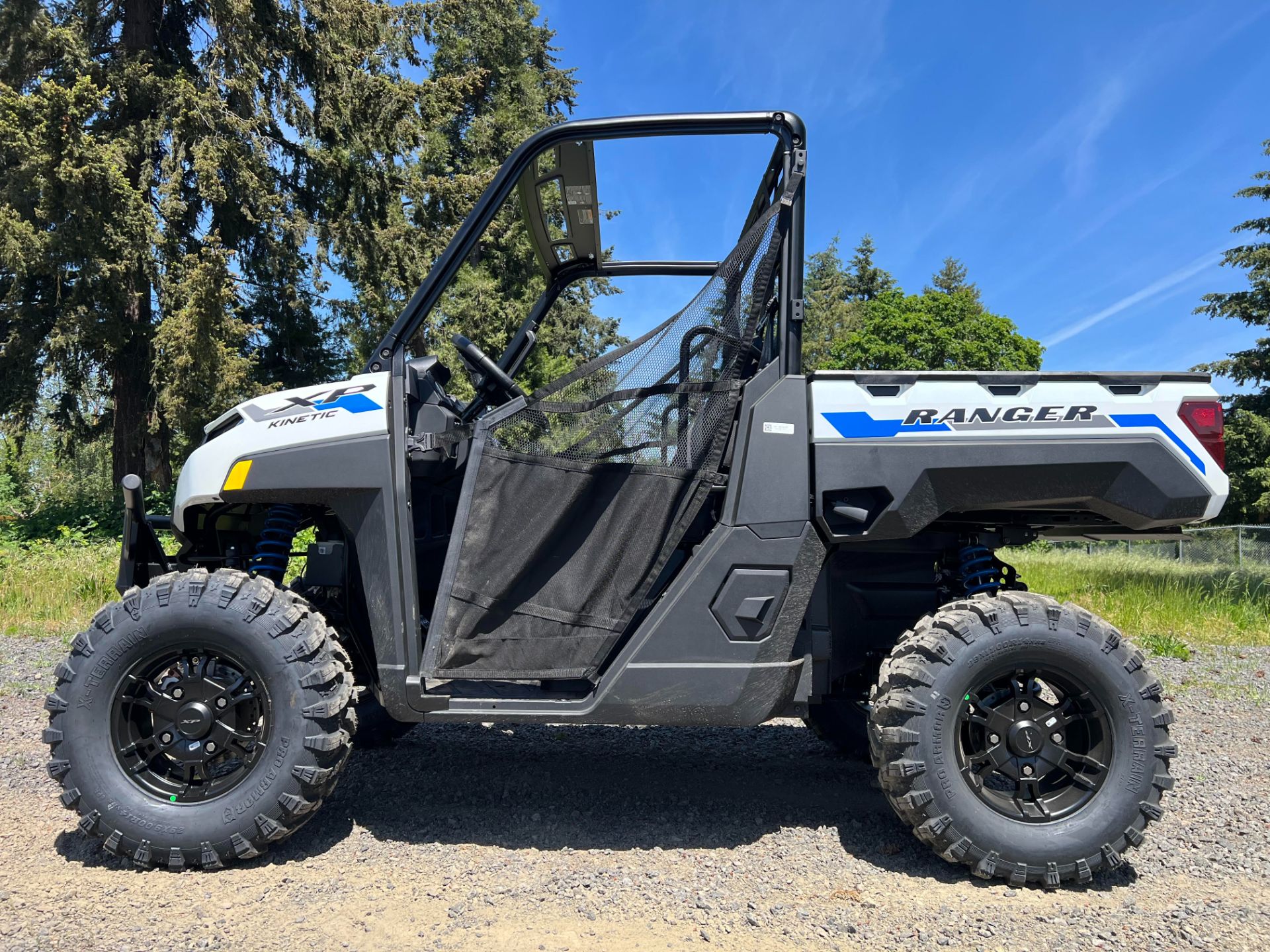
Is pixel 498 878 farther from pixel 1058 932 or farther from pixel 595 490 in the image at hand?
pixel 1058 932

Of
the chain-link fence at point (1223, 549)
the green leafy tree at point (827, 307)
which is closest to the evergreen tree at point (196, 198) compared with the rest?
the chain-link fence at point (1223, 549)

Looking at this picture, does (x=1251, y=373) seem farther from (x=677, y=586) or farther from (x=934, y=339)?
(x=677, y=586)

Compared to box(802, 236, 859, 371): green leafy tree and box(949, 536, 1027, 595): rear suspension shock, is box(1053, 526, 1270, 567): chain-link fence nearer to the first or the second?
box(949, 536, 1027, 595): rear suspension shock

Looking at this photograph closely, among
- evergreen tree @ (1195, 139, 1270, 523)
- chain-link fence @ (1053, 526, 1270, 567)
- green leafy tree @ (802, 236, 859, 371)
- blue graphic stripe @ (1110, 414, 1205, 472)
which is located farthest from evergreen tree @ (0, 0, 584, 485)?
green leafy tree @ (802, 236, 859, 371)

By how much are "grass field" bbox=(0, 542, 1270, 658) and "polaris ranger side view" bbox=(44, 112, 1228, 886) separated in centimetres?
494

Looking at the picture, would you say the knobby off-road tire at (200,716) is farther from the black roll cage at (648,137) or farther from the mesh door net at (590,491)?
the black roll cage at (648,137)

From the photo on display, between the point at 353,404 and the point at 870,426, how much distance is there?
1.85m

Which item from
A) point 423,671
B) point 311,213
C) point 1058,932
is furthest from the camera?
point 311,213

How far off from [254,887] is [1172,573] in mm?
14442

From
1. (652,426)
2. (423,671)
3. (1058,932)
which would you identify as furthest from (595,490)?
(1058,932)

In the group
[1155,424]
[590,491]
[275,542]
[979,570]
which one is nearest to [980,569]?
[979,570]

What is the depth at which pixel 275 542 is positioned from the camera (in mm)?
3371

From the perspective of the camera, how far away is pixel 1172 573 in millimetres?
13422

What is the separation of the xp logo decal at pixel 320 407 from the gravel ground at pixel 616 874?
1.56 metres
